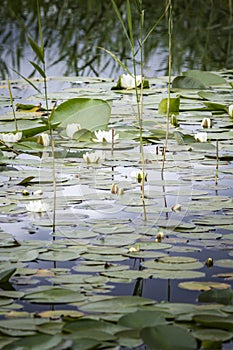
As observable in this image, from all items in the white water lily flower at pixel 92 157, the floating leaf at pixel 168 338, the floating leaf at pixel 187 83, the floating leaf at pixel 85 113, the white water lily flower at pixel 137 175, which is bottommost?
the floating leaf at pixel 168 338

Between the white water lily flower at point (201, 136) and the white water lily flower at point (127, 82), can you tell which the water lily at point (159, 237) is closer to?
the white water lily flower at point (201, 136)

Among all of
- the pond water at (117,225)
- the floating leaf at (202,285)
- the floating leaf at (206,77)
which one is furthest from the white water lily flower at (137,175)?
the floating leaf at (206,77)

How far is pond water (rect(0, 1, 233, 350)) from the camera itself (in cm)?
148

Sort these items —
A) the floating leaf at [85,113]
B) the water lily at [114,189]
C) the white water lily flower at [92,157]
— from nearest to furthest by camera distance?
the water lily at [114,189] → the white water lily flower at [92,157] → the floating leaf at [85,113]

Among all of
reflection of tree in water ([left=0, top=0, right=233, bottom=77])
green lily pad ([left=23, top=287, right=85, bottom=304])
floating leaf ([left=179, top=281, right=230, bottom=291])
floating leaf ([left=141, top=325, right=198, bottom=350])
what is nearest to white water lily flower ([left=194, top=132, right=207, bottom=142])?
floating leaf ([left=179, top=281, right=230, bottom=291])

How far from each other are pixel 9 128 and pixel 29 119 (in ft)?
0.70

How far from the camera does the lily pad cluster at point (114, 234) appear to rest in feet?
4.63

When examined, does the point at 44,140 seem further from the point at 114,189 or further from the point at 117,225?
the point at 117,225

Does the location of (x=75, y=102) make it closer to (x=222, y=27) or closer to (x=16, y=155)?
(x=16, y=155)

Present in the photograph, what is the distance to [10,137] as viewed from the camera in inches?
116

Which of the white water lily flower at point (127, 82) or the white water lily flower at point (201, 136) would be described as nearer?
the white water lily flower at point (201, 136)

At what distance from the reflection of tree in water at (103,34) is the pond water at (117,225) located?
1540 mm

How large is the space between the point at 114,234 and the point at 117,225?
0.24 feet

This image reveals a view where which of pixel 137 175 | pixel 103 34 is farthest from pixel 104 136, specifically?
pixel 103 34
